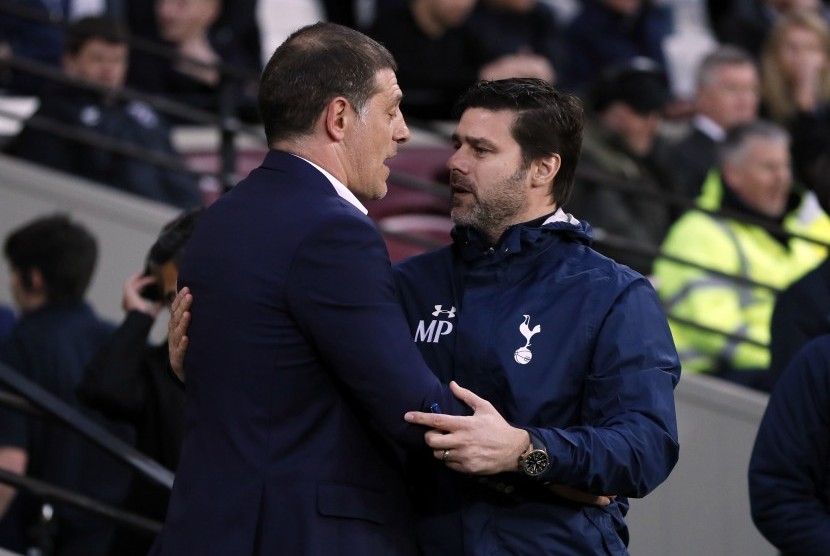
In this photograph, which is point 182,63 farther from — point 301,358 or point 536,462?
point 536,462

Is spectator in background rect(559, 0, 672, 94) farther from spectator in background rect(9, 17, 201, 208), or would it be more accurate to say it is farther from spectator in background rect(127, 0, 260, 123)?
→ spectator in background rect(9, 17, 201, 208)

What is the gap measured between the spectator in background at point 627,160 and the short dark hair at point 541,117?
357 cm

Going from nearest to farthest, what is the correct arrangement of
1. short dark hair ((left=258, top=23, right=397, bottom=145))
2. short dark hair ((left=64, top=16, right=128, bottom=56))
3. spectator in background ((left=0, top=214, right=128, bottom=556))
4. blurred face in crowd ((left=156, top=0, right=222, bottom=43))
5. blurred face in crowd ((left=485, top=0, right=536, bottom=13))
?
short dark hair ((left=258, top=23, right=397, bottom=145)) → spectator in background ((left=0, top=214, right=128, bottom=556)) → short dark hair ((left=64, top=16, right=128, bottom=56)) → blurred face in crowd ((left=156, top=0, right=222, bottom=43)) → blurred face in crowd ((left=485, top=0, right=536, bottom=13))

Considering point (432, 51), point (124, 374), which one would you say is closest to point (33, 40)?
point (432, 51)

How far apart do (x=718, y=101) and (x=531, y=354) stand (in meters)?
5.62

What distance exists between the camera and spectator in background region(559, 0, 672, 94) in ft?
30.5

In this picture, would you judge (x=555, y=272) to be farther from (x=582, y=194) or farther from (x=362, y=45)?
(x=582, y=194)

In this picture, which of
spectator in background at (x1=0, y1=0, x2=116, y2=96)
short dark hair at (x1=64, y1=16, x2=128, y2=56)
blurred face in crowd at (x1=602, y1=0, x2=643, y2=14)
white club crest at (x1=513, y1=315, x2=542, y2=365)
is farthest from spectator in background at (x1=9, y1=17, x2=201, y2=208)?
white club crest at (x1=513, y1=315, x2=542, y2=365)

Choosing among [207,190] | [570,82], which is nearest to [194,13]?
[207,190]

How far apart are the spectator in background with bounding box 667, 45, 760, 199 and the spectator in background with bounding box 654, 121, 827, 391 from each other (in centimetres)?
85

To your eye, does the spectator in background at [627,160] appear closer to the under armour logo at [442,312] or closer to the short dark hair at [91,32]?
the short dark hair at [91,32]

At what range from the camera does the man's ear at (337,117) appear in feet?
9.82

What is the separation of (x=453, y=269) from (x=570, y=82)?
242 inches

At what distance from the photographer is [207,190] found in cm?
762
